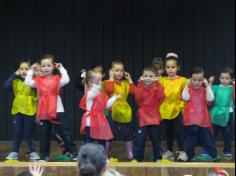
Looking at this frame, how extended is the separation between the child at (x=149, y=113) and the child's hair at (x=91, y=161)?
13.4 ft

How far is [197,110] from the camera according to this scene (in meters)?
8.84

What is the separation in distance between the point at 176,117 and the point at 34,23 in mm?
3447

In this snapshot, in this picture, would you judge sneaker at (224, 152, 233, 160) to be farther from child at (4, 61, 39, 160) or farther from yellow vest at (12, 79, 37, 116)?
yellow vest at (12, 79, 37, 116)

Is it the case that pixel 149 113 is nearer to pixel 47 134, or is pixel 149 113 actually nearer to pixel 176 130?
pixel 176 130

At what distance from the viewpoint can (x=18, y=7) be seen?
11.2m

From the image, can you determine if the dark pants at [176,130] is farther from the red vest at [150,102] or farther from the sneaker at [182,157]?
the red vest at [150,102]

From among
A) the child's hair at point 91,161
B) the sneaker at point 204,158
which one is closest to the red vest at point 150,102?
the sneaker at point 204,158

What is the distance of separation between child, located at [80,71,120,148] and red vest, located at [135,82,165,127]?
0.37 m

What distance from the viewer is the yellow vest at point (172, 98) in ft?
29.6

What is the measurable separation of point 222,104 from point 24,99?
9.25 ft

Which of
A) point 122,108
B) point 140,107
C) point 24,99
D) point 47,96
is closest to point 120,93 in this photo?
point 122,108

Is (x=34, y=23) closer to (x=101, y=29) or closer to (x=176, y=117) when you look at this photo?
(x=101, y=29)

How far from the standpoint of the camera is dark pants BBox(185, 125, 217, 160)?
A: 876 cm

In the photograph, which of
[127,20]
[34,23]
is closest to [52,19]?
[34,23]
